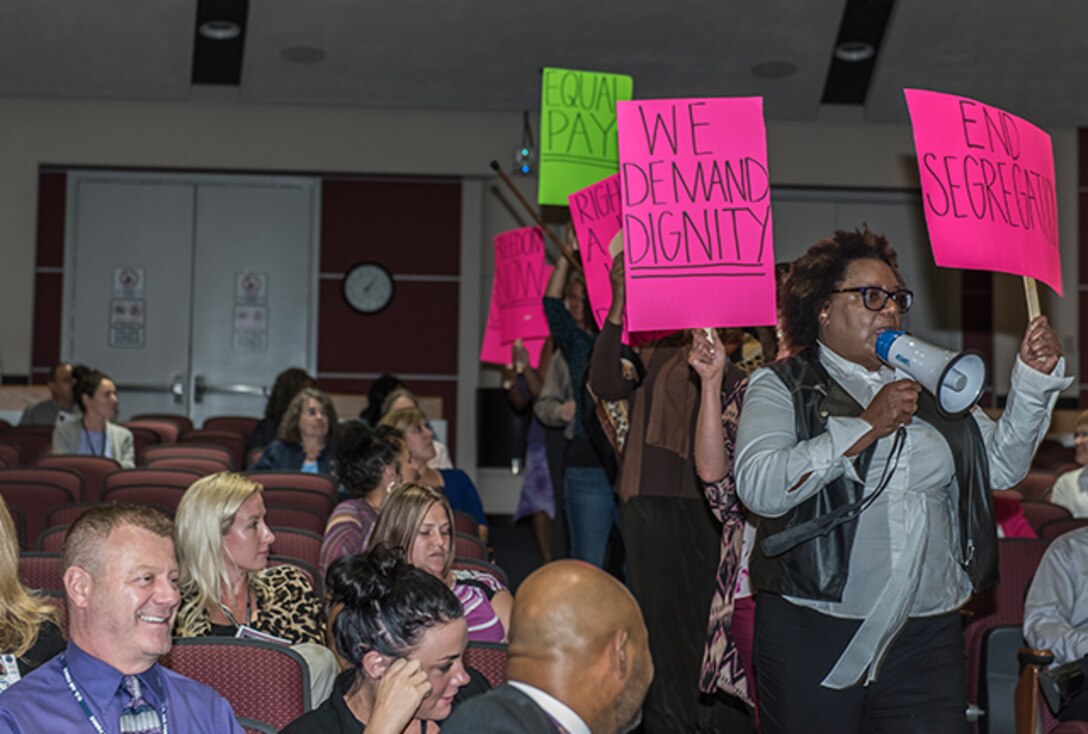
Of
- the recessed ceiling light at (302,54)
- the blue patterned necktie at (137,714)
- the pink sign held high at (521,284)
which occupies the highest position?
the recessed ceiling light at (302,54)

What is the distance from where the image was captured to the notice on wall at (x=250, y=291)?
482 inches

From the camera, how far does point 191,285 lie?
12.2 m

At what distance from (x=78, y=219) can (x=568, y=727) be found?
37.7 ft

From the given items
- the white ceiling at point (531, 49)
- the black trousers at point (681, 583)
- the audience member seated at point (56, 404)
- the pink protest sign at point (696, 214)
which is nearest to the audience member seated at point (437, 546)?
the black trousers at point (681, 583)

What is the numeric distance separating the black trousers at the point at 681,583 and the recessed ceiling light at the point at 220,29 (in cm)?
790

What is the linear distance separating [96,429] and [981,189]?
6.15 metres

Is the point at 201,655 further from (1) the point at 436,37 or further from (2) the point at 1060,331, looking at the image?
(2) the point at 1060,331

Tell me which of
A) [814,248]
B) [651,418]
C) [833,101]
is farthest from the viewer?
[833,101]

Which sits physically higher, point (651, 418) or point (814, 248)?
point (814, 248)

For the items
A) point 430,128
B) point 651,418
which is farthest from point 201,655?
point 430,128

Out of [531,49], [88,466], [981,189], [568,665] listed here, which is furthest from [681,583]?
[531,49]

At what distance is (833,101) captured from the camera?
12.1 meters

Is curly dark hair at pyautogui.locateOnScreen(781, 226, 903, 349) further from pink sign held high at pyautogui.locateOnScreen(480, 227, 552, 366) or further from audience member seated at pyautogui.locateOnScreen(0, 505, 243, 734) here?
pink sign held high at pyautogui.locateOnScreen(480, 227, 552, 366)

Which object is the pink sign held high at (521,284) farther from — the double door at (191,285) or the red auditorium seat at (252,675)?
the double door at (191,285)
